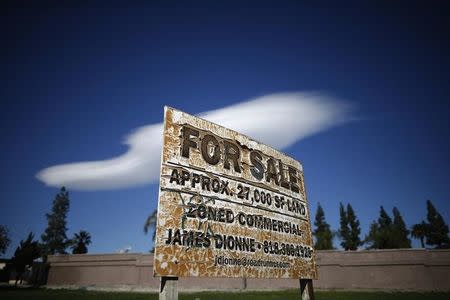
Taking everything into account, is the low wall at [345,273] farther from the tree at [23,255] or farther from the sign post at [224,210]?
the sign post at [224,210]

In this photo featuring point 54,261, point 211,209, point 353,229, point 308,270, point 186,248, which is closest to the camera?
point 186,248

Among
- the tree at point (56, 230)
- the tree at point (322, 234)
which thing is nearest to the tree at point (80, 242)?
the tree at point (56, 230)

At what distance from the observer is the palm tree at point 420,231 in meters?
59.8

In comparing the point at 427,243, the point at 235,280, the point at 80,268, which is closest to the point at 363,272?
the point at 235,280

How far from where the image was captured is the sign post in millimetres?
3035

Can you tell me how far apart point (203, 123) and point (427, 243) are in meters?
71.4

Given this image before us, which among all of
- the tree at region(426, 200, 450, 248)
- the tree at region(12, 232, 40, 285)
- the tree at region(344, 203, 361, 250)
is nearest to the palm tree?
the tree at region(426, 200, 450, 248)

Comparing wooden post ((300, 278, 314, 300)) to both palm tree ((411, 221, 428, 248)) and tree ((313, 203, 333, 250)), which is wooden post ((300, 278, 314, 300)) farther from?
palm tree ((411, 221, 428, 248))

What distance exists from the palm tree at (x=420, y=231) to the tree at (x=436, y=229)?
0.71 m

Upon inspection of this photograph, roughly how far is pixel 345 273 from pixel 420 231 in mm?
44202

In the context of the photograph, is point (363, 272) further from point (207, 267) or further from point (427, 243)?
Answer: point (427, 243)

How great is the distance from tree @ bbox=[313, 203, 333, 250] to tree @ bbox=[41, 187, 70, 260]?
161ft

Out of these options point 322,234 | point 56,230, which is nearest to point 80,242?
point 56,230

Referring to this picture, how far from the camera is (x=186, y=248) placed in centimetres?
303
